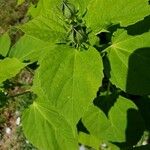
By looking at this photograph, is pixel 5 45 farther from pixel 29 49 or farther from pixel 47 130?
pixel 47 130

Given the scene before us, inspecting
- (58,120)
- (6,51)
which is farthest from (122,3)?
(6,51)

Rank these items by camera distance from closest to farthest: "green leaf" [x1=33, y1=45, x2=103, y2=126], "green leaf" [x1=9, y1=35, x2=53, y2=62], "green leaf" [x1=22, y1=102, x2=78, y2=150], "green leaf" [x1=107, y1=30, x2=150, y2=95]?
"green leaf" [x1=33, y1=45, x2=103, y2=126] < "green leaf" [x1=107, y1=30, x2=150, y2=95] < "green leaf" [x1=9, y1=35, x2=53, y2=62] < "green leaf" [x1=22, y1=102, x2=78, y2=150]

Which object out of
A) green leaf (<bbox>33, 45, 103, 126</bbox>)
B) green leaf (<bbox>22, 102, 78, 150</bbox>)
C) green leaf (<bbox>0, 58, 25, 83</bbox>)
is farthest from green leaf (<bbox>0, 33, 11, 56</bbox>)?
green leaf (<bbox>33, 45, 103, 126</bbox>)

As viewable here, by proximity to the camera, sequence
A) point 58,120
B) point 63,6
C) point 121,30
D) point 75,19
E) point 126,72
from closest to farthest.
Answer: point 63,6, point 75,19, point 126,72, point 121,30, point 58,120

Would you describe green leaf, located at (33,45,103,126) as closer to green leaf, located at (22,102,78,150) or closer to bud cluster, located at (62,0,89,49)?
bud cluster, located at (62,0,89,49)

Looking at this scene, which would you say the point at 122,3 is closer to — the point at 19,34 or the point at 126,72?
the point at 126,72

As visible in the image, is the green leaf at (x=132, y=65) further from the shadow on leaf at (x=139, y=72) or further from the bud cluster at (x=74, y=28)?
the bud cluster at (x=74, y=28)
